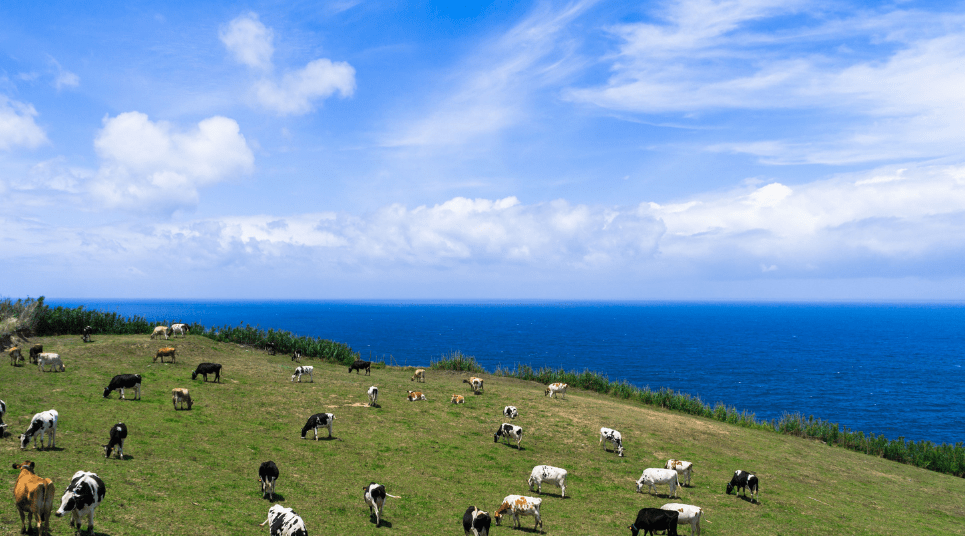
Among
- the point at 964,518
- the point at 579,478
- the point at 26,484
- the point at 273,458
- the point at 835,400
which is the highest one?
the point at 26,484

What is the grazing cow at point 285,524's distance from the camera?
1418cm

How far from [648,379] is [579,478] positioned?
→ 70434mm

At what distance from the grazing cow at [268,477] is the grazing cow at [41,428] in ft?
31.3

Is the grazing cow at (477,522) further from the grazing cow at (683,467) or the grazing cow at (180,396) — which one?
→ the grazing cow at (180,396)

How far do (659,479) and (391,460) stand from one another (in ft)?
44.5

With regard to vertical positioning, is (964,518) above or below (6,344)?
below

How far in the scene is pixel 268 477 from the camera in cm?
1858

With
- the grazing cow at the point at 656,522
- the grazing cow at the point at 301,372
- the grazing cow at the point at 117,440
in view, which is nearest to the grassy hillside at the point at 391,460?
the grazing cow at the point at 117,440

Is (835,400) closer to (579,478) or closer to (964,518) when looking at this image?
(964,518)

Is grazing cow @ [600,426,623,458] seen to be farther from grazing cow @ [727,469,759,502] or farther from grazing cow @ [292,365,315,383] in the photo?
grazing cow @ [292,365,315,383]

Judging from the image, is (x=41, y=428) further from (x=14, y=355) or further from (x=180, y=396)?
(x=14, y=355)

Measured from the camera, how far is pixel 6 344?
38906mm

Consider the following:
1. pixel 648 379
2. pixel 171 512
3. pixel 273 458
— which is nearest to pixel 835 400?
pixel 648 379

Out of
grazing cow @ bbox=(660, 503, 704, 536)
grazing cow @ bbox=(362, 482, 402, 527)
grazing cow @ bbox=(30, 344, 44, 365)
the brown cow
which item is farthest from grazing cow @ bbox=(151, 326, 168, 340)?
grazing cow @ bbox=(660, 503, 704, 536)
